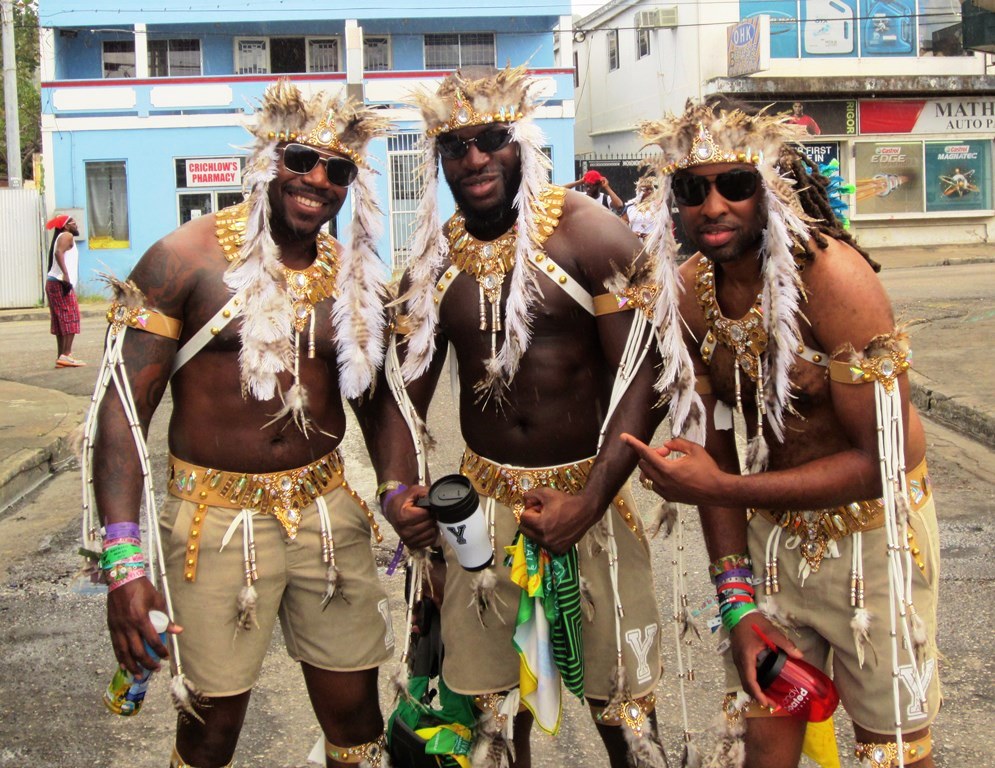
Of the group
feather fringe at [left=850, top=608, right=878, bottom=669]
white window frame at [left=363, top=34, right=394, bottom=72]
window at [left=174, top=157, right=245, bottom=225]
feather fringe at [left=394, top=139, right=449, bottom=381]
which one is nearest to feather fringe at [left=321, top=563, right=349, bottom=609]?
feather fringe at [left=394, top=139, right=449, bottom=381]

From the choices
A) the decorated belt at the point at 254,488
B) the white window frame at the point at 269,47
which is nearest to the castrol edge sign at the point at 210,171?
the white window frame at the point at 269,47

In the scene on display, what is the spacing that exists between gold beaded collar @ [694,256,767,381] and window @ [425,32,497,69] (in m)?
23.2

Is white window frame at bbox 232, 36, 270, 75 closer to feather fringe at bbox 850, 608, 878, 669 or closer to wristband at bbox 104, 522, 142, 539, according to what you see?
wristband at bbox 104, 522, 142, 539

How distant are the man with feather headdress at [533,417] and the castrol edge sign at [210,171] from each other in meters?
22.0

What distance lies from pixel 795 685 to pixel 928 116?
26283 millimetres

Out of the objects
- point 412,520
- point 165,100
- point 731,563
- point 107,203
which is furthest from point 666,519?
point 107,203

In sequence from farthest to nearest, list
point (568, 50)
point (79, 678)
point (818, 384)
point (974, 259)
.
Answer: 1. point (568, 50)
2. point (974, 259)
3. point (79, 678)
4. point (818, 384)

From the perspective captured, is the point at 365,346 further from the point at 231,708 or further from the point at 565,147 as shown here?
the point at 565,147

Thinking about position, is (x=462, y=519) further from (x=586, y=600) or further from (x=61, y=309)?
(x=61, y=309)

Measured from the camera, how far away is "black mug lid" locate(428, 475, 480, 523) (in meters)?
3.07

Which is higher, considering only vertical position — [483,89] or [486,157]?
[483,89]

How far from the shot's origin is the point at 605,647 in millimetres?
3348

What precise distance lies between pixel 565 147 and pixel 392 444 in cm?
2215

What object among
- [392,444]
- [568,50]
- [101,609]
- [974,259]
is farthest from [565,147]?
[392,444]
